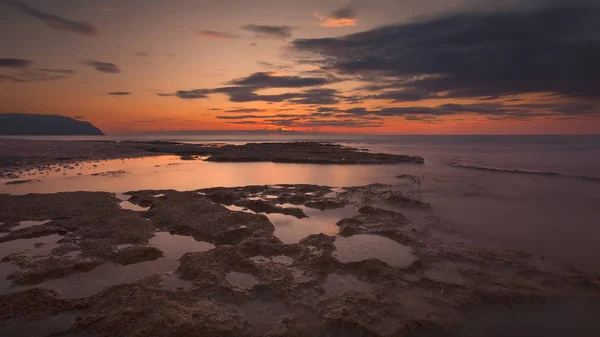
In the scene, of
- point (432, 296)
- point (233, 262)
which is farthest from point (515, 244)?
point (233, 262)

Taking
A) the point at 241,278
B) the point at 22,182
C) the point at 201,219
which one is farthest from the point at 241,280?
the point at 22,182

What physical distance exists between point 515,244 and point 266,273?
9.07 m

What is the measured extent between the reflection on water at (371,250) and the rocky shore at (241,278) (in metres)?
0.06

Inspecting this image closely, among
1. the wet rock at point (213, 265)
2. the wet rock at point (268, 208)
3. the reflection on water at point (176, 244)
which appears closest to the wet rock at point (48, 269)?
the reflection on water at point (176, 244)

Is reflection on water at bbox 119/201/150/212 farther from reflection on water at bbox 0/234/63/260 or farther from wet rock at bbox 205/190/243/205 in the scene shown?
reflection on water at bbox 0/234/63/260

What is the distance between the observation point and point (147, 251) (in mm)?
8492

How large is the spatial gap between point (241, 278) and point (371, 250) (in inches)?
169

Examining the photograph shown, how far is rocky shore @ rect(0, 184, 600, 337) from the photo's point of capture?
5605 millimetres

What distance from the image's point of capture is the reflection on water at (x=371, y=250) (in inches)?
340

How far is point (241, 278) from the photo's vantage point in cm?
732

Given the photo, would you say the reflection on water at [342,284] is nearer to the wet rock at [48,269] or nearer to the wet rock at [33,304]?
the wet rock at [33,304]

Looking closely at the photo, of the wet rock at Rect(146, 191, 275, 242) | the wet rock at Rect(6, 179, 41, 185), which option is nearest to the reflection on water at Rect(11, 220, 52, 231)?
the wet rock at Rect(146, 191, 275, 242)

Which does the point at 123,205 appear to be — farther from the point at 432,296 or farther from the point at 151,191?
the point at 432,296

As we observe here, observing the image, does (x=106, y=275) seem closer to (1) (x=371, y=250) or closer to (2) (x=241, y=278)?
(2) (x=241, y=278)
